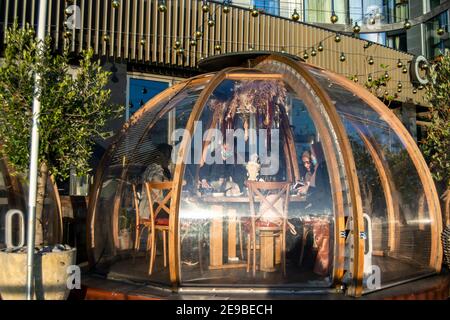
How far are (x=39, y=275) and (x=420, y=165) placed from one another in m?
4.78

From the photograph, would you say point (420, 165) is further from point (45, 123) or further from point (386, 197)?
point (45, 123)

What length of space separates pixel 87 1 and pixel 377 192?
7845mm

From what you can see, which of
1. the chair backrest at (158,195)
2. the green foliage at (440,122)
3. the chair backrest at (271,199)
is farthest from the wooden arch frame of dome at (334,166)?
the green foliage at (440,122)

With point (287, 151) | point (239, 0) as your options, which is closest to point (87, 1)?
point (239, 0)

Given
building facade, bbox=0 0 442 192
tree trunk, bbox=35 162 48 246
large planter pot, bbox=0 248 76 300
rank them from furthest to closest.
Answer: building facade, bbox=0 0 442 192 → tree trunk, bbox=35 162 48 246 → large planter pot, bbox=0 248 76 300

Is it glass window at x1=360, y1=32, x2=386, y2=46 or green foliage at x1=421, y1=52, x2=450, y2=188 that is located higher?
glass window at x1=360, y1=32, x2=386, y2=46

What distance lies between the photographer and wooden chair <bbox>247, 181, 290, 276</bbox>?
15.9 feet

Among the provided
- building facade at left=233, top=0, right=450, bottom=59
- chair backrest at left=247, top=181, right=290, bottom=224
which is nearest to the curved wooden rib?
chair backrest at left=247, top=181, right=290, bottom=224

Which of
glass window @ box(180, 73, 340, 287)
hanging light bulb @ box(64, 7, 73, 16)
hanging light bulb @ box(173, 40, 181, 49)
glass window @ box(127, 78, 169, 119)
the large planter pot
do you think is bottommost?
the large planter pot

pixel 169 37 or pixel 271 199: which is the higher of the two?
pixel 169 37

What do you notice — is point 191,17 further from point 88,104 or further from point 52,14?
point 88,104

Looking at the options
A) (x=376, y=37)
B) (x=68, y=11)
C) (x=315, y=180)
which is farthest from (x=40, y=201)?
(x=376, y=37)

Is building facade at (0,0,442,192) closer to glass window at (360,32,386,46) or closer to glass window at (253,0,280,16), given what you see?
glass window at (253,0,280,16)

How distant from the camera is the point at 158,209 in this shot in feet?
16.7
